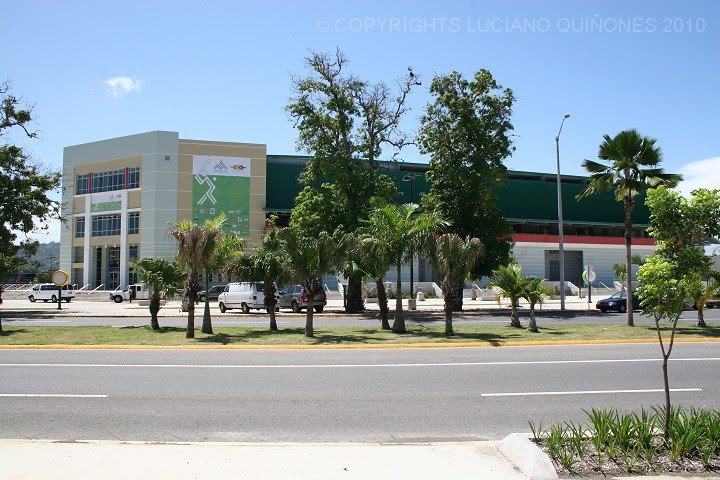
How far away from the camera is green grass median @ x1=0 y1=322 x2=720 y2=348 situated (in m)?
17.6

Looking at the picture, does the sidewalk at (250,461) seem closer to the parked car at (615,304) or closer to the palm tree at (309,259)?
the palm tree at (309,259)

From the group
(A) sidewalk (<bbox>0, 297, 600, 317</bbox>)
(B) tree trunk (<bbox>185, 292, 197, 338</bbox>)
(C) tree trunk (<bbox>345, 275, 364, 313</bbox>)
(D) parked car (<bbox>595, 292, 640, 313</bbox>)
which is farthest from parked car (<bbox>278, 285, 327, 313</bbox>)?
(D) parked car (<bbox>595, 292, 640, 313</bbox>)

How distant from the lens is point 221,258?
1995 cm

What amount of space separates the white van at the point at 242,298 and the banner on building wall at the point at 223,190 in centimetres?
2462

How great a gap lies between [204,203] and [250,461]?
55611mm

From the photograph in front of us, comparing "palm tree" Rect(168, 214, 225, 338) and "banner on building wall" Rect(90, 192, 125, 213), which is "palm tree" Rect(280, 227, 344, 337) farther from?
"banner on building wall" Rect(90, 192, 125, 213)

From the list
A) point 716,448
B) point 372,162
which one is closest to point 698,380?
point 716,448

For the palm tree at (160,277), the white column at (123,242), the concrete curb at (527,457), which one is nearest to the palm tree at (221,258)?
the palm tree at (160,277)

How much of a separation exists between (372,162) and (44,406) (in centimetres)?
2780

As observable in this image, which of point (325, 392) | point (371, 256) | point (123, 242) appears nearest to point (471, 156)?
point (371, 256)

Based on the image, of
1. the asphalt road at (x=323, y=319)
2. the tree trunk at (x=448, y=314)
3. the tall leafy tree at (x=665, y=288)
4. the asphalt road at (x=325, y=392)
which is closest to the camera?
the tall leafy tree at (x=665, y=288)

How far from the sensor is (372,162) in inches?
1387

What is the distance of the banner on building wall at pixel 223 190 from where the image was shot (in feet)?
194

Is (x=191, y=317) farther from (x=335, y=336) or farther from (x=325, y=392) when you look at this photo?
(x=325, y=392)
